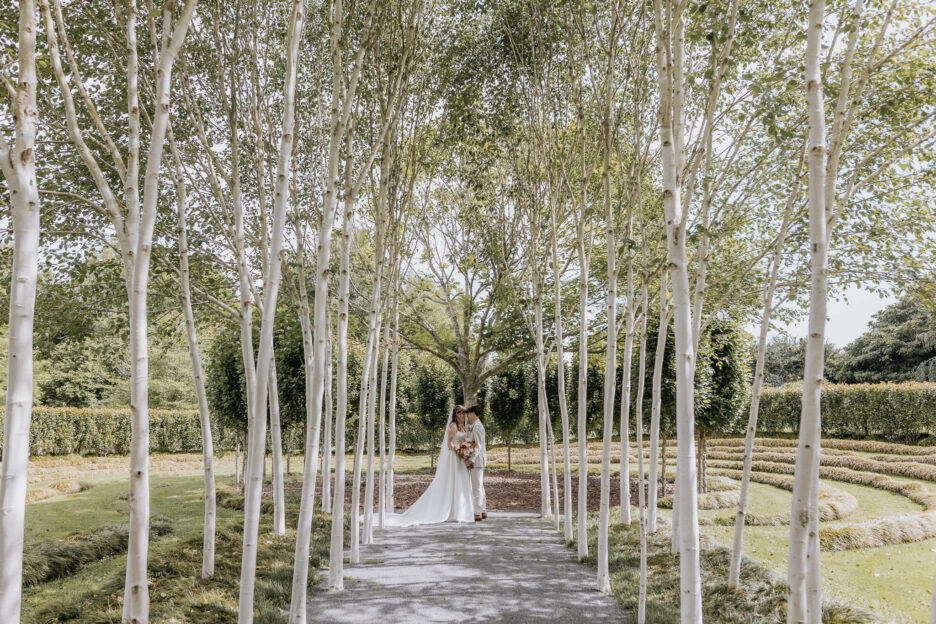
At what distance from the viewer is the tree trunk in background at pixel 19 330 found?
7.81 feet

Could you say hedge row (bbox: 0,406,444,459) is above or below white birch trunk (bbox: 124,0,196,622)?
below

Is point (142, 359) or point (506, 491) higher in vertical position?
point (142, 359)

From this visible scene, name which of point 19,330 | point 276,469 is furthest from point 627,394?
point 19,330

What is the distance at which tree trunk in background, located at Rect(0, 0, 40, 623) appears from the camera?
238 cm

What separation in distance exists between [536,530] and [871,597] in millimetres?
4472

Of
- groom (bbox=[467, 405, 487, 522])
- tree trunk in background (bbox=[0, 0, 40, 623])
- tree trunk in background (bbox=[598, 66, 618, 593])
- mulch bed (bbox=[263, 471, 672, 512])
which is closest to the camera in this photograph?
tree trunk in background (bbox=[0, 0, 40, 623])

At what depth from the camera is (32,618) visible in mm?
4402

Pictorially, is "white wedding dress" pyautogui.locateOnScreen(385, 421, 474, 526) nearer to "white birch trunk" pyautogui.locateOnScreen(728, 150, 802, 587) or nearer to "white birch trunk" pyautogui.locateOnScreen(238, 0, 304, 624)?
"white birch trunk" pyautogui.locateOnScreen(728, 150, 802, 587)

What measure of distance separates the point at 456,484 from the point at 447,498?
319 mm

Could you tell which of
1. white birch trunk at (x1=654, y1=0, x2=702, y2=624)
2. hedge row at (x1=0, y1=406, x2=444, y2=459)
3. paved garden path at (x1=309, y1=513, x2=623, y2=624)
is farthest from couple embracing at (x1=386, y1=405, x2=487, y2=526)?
hedge row at (x1=0, y1=406, x2=444, y2=459)

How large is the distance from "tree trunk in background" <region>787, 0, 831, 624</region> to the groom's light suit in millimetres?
7882

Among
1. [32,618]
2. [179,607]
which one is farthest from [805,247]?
[32,618]

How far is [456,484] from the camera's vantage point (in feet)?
33.9

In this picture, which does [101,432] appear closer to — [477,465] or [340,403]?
[477,465]
